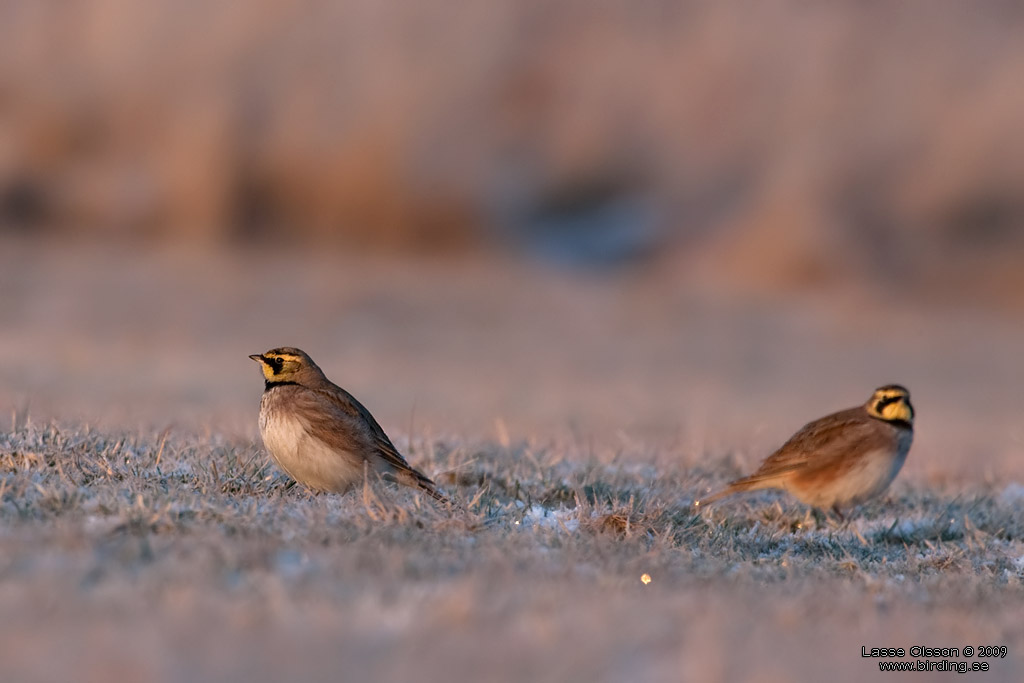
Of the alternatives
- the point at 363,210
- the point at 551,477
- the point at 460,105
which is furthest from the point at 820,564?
the point at 460,105

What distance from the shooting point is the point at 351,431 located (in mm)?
7371

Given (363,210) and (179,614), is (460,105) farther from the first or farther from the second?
(179,614)

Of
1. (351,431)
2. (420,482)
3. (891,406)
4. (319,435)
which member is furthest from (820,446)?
(319,435)

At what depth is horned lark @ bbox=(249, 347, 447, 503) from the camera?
715cm

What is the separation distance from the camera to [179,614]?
423 cm

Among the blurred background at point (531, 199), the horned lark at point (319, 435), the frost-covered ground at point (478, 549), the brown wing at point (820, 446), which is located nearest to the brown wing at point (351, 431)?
the horned lark at point (319, 435)

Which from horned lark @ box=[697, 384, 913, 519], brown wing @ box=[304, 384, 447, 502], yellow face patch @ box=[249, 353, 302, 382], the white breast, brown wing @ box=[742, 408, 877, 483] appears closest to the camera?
the white breast

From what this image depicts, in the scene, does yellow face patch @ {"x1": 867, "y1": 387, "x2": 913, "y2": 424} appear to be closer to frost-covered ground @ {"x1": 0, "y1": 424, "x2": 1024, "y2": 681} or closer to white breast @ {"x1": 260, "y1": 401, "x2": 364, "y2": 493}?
frost-covered ground @ {"x1": 0, "y1": 424, "x2": 1024, "y2": 681}

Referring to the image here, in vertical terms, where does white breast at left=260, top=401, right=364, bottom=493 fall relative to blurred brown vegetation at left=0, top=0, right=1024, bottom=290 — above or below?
below

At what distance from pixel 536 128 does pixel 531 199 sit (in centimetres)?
386

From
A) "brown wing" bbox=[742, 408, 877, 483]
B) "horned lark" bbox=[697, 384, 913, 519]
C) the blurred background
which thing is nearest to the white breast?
"horned lark" bbox=[697, 384, 913, 519]

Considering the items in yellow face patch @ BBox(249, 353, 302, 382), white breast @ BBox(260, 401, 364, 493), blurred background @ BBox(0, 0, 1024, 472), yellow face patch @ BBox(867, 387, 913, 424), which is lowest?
white breast @ BBox(260, 401, 364, 493)

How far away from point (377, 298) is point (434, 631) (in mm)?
25381

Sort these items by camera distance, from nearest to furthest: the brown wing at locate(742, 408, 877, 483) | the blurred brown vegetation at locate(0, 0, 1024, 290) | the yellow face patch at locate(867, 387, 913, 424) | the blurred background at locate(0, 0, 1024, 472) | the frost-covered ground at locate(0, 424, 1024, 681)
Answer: the frost-covered ground at locate(0, 424, 1024, 681) < the brown wing at locate(742, 408, 877, 483) < the yellow face patch at locate(867, 387, 913, 424) < the blurred background at locate(0, 0, 1024, 472) < the blurred brown vegetation at locate(0, 0, 1024, 290)
